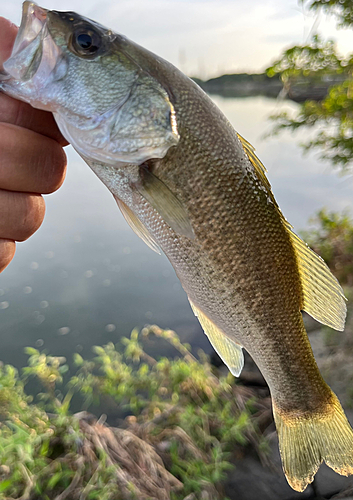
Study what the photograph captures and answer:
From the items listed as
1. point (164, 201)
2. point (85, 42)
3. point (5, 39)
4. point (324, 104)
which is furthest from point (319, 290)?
point (324, 104)

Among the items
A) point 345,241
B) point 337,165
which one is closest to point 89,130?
point 337,165

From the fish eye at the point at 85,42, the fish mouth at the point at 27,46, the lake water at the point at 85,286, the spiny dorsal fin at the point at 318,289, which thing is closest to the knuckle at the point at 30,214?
the fish mouth at the point at 27,46

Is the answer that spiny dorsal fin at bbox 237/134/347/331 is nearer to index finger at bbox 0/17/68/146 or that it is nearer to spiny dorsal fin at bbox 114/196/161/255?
spiny dorsal fin at bbox 114/196/161/255

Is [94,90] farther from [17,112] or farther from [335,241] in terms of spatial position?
[335,241]

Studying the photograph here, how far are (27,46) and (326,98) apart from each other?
410 centimetres

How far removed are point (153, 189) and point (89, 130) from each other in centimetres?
23

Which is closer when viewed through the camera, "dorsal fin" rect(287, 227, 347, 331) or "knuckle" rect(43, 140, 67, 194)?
"knuckle" rect(43, 140, 67, 194)

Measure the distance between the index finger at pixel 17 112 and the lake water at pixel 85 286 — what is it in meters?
3.66

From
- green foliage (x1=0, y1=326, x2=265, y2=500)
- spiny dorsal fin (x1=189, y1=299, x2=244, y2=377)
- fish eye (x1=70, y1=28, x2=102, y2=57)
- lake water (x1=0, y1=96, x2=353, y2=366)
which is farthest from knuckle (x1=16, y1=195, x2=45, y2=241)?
lake water (x1=0, y1=96, x2=353, y2=366)

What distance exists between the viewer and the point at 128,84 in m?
1.04

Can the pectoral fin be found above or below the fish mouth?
below

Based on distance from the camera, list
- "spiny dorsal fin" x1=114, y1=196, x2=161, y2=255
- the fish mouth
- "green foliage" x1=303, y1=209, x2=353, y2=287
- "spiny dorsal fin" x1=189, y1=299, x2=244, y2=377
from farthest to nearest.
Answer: "green foliage" x1=303, y1=209, x2=353, y2=287, "spiny dorsal fin" x1=189, y1=299, x2=244, y2=377, "spiny dorsal fin" x1=114, y1=196, x2=161, y2=255, the fish mouth

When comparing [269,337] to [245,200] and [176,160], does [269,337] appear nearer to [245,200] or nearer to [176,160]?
[245,200]

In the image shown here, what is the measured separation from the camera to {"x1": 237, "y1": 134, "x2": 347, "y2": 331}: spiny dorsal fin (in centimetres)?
117
